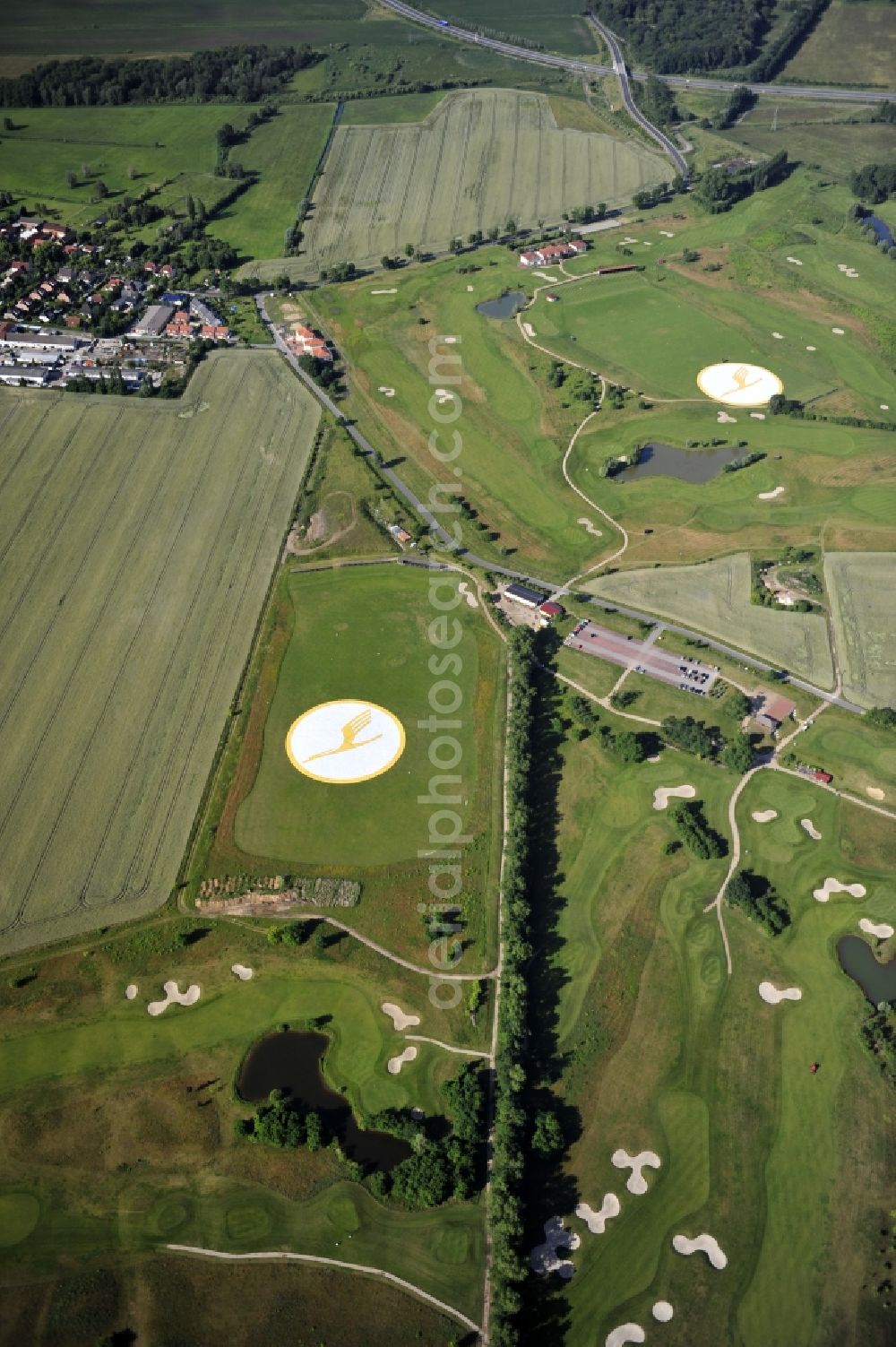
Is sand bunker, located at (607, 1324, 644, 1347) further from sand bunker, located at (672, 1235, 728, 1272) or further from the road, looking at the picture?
the road

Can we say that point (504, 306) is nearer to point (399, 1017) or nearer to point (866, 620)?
point (866, 620)

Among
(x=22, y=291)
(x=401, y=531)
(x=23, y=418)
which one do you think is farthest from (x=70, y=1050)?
(x=22, y=291)

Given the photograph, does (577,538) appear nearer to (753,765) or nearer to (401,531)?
(401,531)

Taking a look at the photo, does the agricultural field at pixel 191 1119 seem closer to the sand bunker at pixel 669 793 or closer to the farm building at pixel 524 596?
the sand bunker at pixel 669 793

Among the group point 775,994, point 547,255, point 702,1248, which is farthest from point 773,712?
point 547,255

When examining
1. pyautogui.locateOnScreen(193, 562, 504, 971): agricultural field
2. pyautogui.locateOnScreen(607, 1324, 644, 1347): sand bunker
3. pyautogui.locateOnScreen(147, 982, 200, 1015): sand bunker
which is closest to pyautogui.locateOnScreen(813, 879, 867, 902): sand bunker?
pyautogui.locateOnScreen(193, 562, 504, 971): agricultural field

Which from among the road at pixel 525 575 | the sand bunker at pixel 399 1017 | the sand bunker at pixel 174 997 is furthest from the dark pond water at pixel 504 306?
the sand bunker at pixel 174 997

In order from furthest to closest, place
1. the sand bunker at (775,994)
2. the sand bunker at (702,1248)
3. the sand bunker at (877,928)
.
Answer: the sand bunker at (877,928) → the sand bunker at (775,994) → the sand bunker at (702,1248)
